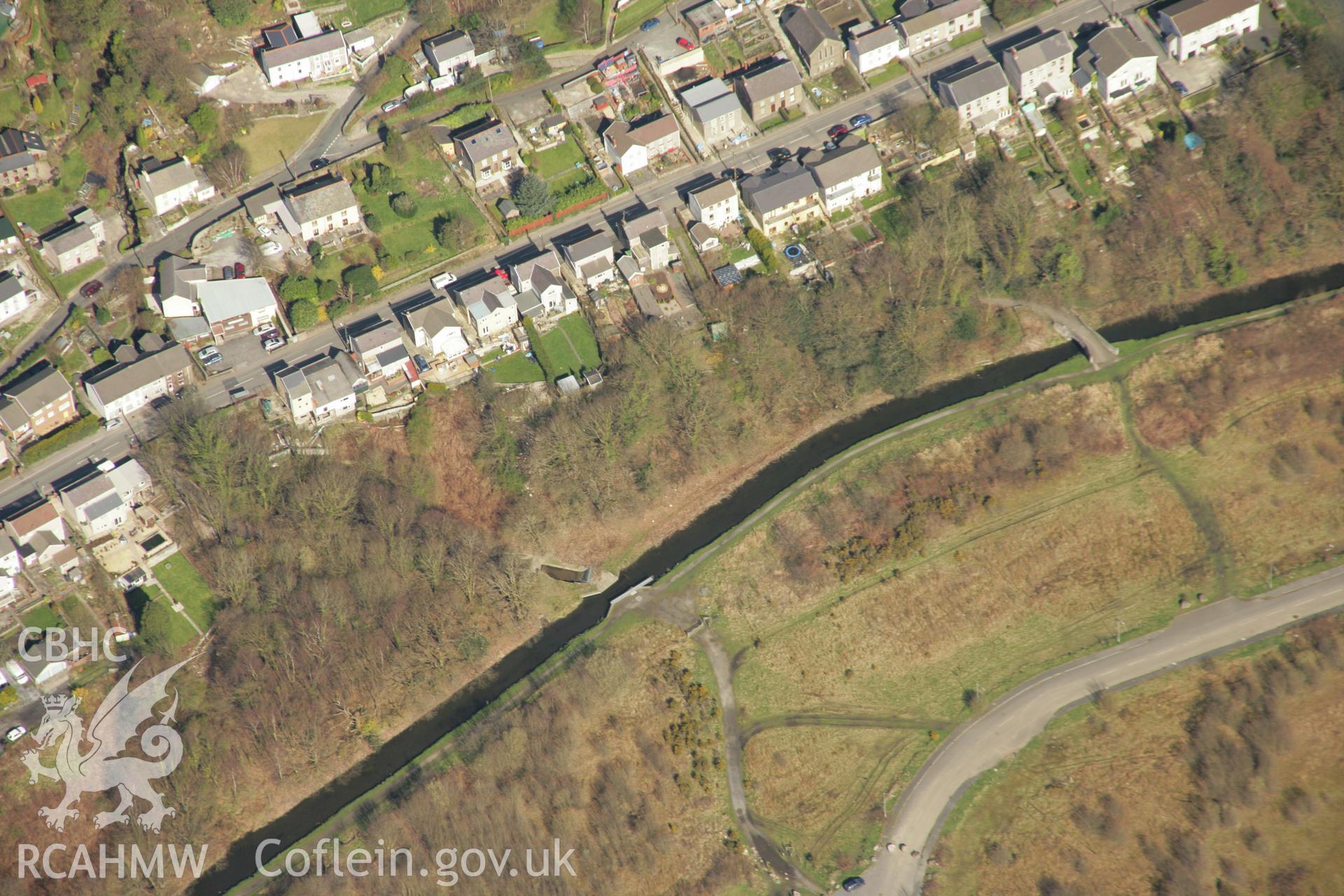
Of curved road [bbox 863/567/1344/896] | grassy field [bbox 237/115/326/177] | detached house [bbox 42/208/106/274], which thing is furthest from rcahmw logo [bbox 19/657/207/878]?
curved road [bbox 863/567/1344/896]

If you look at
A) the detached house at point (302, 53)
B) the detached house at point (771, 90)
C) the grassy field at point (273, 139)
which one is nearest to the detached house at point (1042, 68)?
the detached house at point (771, 90)

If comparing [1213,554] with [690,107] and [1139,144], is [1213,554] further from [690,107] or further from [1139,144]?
[690,107]

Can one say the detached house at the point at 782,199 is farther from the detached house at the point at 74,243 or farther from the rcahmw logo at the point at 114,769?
the rcahmw logo at the point at 114,769

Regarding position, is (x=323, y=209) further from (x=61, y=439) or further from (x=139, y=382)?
(x=61, y=439)

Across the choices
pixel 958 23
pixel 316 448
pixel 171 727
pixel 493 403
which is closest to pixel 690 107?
pixel 958 23

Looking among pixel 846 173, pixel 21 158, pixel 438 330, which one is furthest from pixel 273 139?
pixel 846 173
